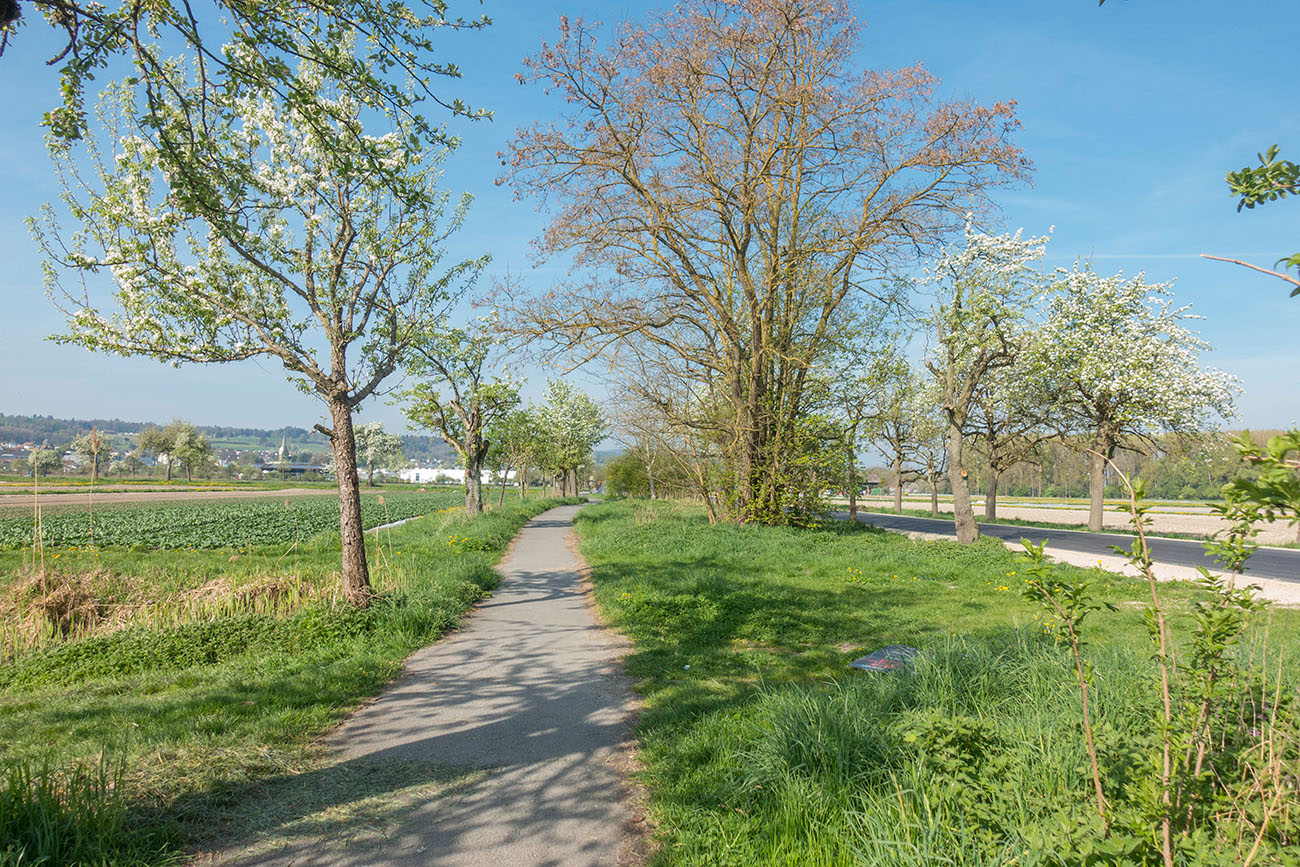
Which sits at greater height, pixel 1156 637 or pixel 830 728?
pixel 1156 637

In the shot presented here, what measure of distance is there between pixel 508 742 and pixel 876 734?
2665 mm

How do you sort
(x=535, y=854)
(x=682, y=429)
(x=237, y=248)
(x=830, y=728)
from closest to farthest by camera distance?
(x=535, y=854)
(x=830, y=728)
(x=237, y=248)
(x=682, y=429)

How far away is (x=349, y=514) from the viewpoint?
8.26 meters

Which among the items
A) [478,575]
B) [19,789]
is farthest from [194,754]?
[478,575]

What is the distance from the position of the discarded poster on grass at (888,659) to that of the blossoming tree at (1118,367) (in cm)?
1903

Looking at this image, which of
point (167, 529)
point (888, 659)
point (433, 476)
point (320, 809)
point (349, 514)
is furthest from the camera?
point (433, 476)

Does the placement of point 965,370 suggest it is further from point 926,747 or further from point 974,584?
point 926,747

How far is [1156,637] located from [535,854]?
313 centimetres

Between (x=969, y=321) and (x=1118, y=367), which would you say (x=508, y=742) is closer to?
(x=969, y=321)

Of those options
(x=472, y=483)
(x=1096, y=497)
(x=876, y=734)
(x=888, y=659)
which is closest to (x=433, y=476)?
(x=472, y=483)

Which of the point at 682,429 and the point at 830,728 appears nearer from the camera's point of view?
the point at 830,728

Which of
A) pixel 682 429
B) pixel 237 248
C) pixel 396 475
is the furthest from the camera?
pixel 396 475

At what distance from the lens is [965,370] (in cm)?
1928

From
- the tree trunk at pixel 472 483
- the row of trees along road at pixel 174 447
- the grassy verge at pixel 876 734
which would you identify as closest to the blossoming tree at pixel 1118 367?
the grassy verge at pixel 876 734
